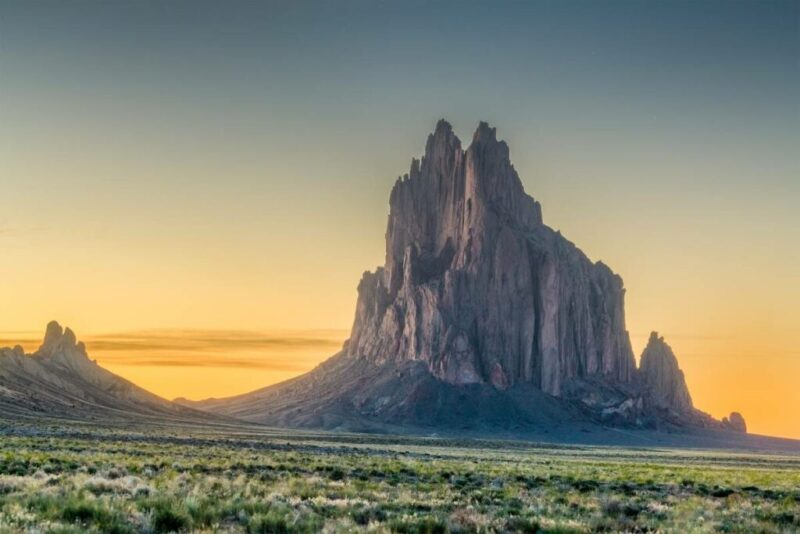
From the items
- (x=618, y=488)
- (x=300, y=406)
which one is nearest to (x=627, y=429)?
(x=300, y=406)

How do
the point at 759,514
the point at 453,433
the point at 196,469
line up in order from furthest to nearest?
1. the point at 453,433
2. the point at 196,469
3. the point at 759,514

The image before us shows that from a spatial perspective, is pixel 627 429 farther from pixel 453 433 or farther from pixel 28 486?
pixel 28 486

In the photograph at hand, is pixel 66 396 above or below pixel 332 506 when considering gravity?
below

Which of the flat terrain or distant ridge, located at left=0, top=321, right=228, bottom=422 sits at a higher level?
the flat terrain

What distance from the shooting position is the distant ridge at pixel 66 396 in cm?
13775

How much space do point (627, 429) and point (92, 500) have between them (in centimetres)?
19063

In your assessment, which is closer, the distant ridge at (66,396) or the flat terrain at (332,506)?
the flat terrain at (332,506)

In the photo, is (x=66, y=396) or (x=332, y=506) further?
(x=66, y=396)

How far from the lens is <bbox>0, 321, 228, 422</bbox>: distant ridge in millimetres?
137750

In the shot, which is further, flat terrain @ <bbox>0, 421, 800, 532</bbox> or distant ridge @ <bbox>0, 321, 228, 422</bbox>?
distant ridge @ <bbox>0, 321, 228, 422</bbox>

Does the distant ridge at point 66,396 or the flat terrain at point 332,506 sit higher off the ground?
the flat terrain at point 332,506

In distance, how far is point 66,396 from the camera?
162625mm

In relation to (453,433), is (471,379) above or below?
above

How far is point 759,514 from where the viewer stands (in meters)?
20.4
